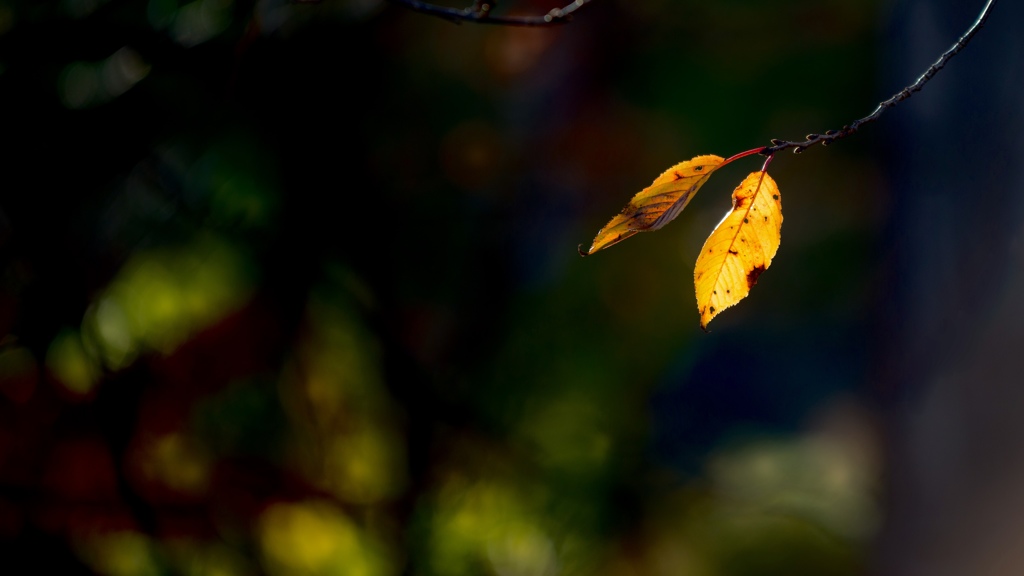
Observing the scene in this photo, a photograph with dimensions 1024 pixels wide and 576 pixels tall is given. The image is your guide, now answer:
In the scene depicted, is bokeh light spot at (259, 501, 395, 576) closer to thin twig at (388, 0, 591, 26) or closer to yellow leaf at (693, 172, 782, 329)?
yellow leaf at (693, 172, 782, 329)

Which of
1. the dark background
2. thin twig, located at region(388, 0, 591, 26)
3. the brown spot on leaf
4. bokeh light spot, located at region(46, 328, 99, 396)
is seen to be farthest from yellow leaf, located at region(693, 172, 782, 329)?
bokeh light spot, located at region(46, 328, 99, 396)

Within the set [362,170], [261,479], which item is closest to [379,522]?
[261,479]

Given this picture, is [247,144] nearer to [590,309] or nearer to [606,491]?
[590,309]

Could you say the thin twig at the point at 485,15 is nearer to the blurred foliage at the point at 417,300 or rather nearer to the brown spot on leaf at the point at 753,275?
the brown spot on leaf at the point at 753,275

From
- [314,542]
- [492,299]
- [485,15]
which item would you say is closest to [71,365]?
[314,542]

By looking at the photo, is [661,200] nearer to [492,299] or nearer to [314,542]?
[492,299]

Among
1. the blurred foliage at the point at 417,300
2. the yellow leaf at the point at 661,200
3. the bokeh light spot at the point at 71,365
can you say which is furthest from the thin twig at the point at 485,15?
the bokeh light spot at the point at 71,365
